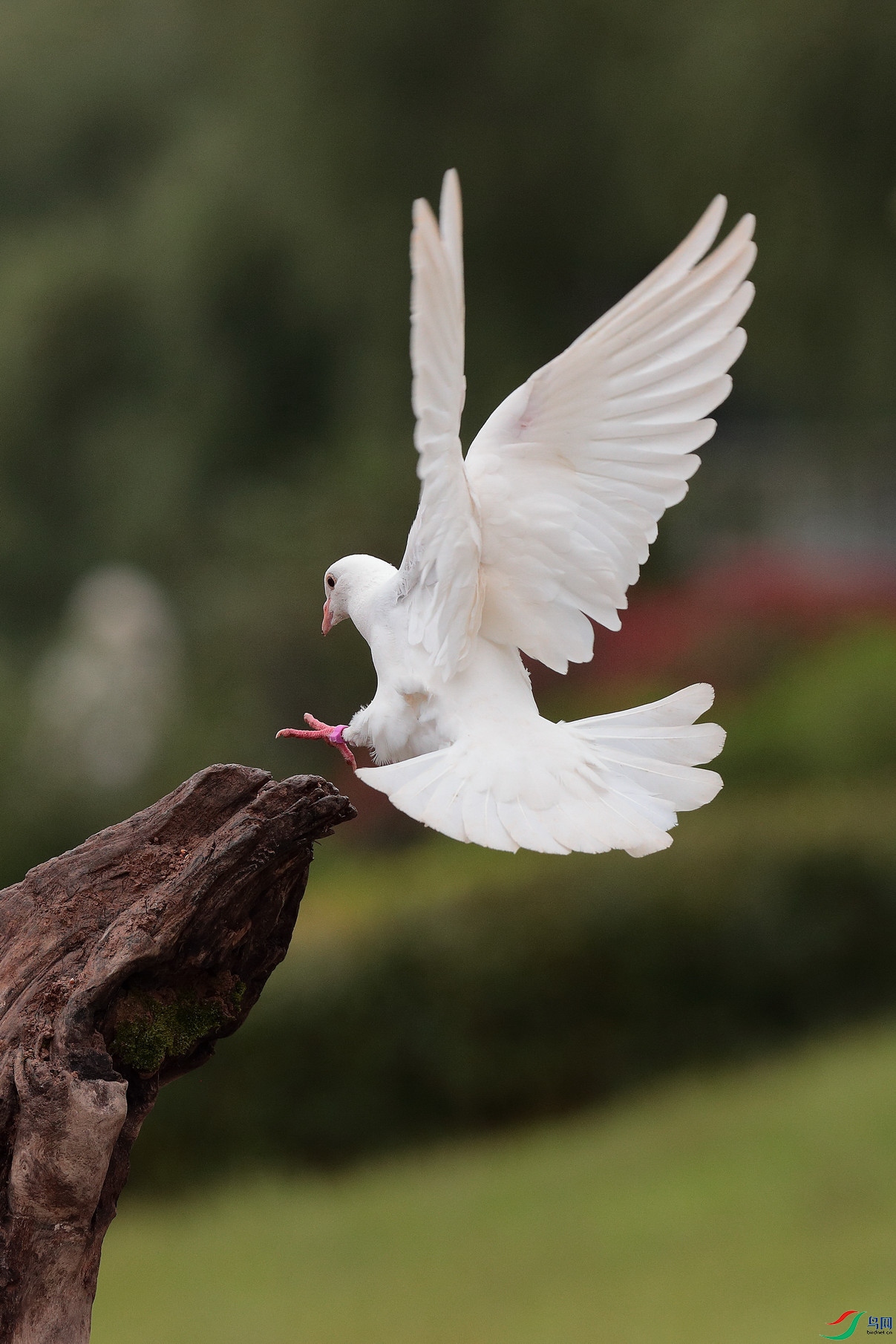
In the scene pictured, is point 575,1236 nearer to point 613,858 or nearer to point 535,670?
point 613,858

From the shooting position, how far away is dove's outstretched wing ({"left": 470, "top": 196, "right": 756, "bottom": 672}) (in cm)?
335

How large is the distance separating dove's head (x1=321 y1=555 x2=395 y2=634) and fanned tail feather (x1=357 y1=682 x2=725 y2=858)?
0.62 metres

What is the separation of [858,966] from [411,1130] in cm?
280

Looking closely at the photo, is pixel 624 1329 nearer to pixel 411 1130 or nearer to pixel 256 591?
pixel 411 1130

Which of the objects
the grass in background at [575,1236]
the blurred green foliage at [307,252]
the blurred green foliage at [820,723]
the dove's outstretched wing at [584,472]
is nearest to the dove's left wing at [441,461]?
the dove's outstretched wing at [584,472]

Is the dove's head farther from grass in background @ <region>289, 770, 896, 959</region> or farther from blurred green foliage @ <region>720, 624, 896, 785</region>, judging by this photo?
blurred green foliage @ <region>720, 624, 896, 785</region>

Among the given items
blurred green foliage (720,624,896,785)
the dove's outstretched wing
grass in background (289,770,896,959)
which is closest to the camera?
the dove's outstretched wing

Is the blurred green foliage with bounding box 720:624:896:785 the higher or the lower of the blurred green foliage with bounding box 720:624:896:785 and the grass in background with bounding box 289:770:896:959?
the higher

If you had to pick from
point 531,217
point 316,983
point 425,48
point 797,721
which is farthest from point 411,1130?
point 425,48

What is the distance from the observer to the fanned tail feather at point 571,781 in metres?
2.97

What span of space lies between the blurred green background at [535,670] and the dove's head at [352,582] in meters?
3.74

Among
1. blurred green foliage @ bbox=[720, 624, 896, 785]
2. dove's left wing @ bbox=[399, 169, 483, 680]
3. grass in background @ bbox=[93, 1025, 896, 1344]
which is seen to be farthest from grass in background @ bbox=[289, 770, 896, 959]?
dove's left wing @ bbox=[399, 169, 483, 680]

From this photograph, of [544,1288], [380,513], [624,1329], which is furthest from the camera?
[380,513]

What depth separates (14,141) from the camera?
56.2 feet
